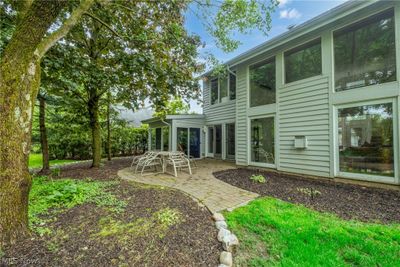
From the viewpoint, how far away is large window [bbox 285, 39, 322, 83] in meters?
5.75

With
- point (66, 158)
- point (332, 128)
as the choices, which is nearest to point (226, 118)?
point (332, 128)

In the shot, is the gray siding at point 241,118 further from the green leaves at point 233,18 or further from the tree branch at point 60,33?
the tree branch at point 60,33

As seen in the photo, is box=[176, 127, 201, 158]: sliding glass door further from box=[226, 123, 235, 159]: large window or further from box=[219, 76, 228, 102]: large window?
box=[219, 76, 228, 102]: large window

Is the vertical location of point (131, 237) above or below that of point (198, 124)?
below

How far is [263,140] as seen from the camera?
7.29m

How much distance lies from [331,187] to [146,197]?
182 inches

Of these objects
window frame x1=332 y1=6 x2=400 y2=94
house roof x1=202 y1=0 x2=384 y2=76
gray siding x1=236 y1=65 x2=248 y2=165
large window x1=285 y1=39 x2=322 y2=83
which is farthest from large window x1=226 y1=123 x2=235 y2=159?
window frame x1=332 y1=6 x2=400 y2=94

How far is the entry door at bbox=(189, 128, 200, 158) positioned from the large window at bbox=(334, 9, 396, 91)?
7.79 m

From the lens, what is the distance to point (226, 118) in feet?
33.7

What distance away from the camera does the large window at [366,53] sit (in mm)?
4523

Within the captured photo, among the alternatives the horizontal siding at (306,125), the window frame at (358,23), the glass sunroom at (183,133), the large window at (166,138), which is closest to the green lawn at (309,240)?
the horizontal siding at (306,125)

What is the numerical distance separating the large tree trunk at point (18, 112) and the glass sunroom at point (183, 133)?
27.4 feet

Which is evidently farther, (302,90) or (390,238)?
(302,90)

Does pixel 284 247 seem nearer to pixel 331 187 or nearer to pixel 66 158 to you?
pixel 331 187
